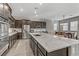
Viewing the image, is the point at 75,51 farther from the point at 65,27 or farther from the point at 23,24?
the point at 23,24

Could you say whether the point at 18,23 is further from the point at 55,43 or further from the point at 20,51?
the point at 55,43

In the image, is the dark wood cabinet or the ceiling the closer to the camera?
the ceiling

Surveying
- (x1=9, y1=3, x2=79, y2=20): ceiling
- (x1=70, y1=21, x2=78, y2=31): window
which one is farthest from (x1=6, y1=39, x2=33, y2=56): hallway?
(x1=70, y1=21, x2=78, y2=31): window

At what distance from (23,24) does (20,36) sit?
1288 millimetres

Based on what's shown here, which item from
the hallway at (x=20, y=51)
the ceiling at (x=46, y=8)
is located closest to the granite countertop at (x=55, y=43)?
the ceiling at (x=46, y=8)

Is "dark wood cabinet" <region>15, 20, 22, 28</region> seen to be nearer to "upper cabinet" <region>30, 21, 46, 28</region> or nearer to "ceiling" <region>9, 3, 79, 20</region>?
"upper cabinet" <region>30, 21, 46, 28</region>

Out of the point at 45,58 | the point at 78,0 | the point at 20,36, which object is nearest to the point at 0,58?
the point at 45,58

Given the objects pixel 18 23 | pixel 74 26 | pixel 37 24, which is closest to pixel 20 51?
pixel 74 26

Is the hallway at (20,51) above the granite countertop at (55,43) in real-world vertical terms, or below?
below

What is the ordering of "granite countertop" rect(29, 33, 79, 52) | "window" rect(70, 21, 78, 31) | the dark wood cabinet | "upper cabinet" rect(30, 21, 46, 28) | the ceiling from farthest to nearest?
"upper cabinet" rect(30, 21, 46, 28)
the dark wood cabinet
"window" rect(70, 21, 78, 31)
the ceiling
"granite countertop" rect(29, 33, 79, 52)

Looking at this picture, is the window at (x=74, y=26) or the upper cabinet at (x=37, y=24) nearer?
the window at (x=74, y=26)

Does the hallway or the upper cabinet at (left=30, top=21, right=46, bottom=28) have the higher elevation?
the upper cabinet at (left=30, top=21, right=46, bottom=28)

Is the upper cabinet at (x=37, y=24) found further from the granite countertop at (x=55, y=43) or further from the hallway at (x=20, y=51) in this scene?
the granite countertop at (x=55, y=43)

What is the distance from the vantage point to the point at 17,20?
8672 millimetres
